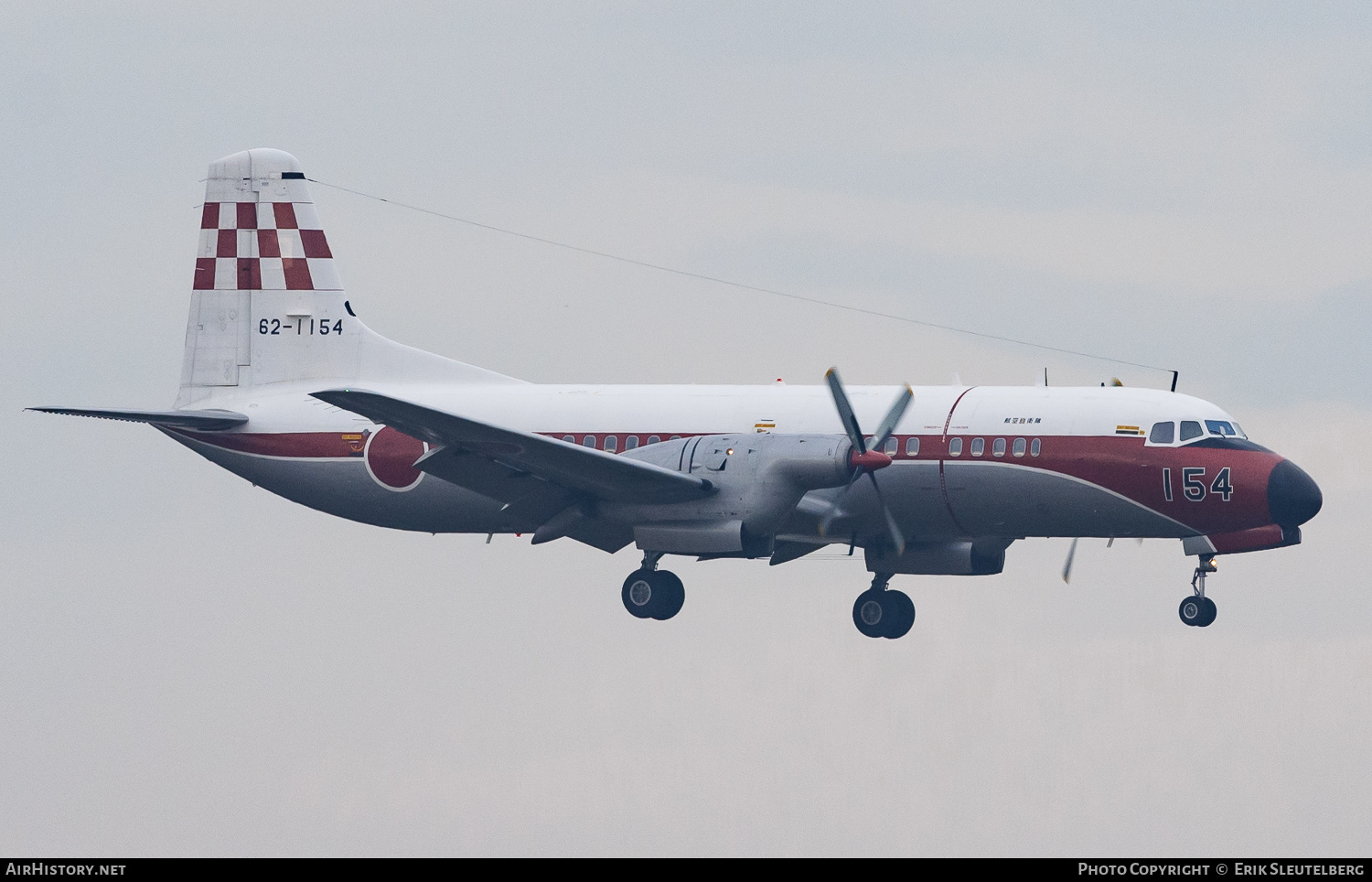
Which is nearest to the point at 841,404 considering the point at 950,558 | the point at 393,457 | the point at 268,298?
the point at 950,558

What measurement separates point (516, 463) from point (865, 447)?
572 cm

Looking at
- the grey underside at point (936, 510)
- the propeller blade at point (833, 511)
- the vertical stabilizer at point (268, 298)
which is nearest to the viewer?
the grey underside at point (936, 510)

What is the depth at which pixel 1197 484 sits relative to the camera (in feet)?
96.0

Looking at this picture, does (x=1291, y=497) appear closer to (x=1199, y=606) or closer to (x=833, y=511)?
(x=1199, y=606)

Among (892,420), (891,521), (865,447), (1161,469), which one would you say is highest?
(892,420)

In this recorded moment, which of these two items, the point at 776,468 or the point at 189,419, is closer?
the point at 776,468

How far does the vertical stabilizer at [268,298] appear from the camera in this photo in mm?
36625

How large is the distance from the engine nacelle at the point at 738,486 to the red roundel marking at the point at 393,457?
4.73 m

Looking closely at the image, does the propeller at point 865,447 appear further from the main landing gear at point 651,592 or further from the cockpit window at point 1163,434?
the cockpit window at point 1163,434

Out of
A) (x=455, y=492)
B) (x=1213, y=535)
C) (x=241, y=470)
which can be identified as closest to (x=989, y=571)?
(x=1213, y=535)

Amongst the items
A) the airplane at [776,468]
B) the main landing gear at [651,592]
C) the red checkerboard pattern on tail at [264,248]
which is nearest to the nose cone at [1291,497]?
the airplane at [776,468]

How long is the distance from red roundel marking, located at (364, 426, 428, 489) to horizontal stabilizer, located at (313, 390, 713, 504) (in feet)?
9.01

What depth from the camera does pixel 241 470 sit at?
35.6 metres

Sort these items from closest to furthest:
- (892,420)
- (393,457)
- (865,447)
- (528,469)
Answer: (865,447) < (892,420) < (528,469) < (393,457)
